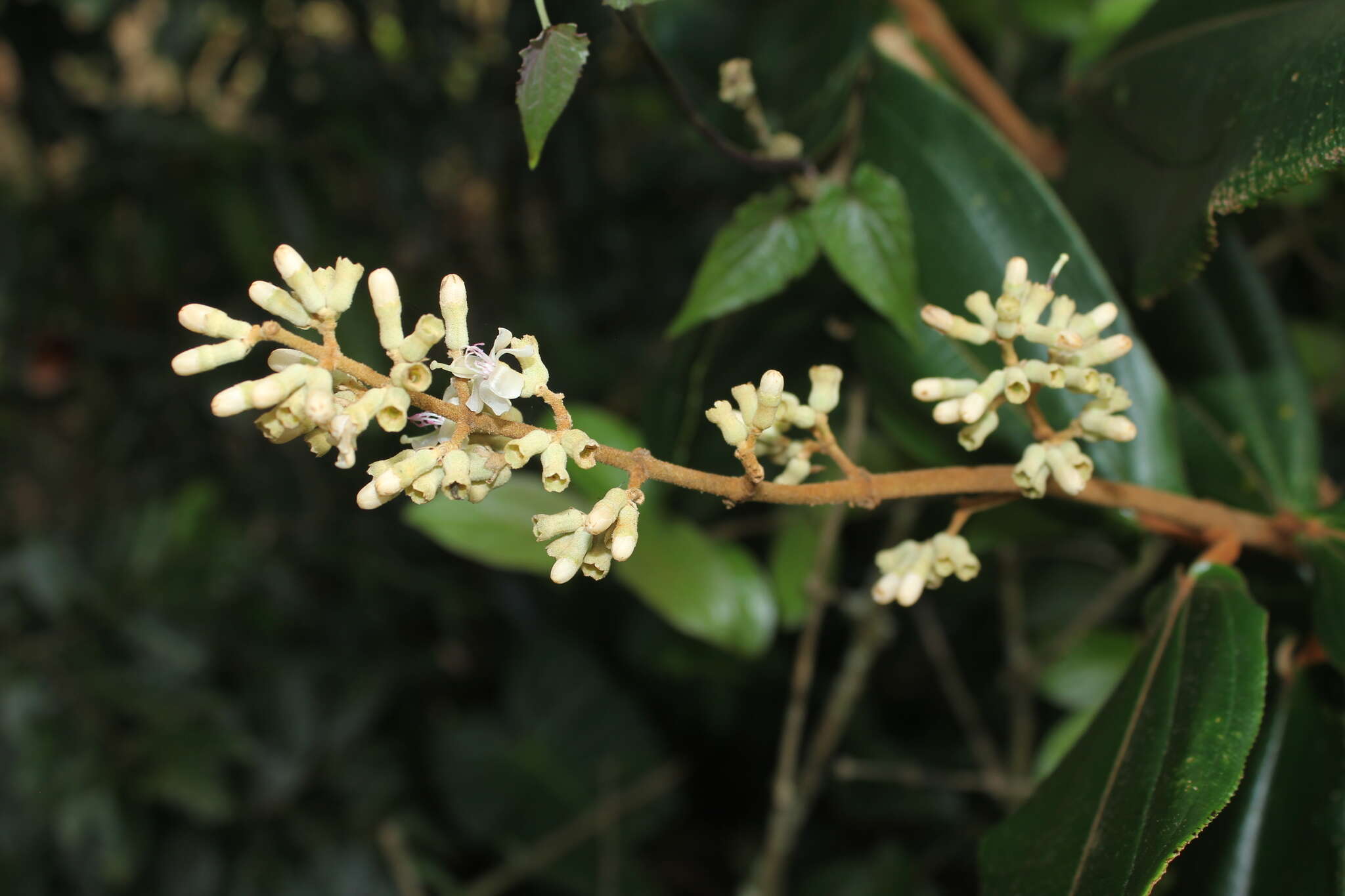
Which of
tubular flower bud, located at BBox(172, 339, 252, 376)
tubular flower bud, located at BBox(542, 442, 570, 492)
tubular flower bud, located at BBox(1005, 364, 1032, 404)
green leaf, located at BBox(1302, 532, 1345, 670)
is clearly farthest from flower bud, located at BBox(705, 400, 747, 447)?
green leaf, located at BBox(1302, 532, 1345, 670)

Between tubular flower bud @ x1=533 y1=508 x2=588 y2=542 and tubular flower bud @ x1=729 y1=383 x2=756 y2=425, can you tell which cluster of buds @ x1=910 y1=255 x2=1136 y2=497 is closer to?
tubular flower bud @ x1=729 y1=383 x2=756 y2=425

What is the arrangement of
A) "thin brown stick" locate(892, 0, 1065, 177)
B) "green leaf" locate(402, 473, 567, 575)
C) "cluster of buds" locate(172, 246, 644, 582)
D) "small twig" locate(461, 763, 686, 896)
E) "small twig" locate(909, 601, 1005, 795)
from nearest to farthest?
1. "cluster of buds" locate(172, 246, 644, 582)
2. "thin brown stick" locate(892, 0, 1065, 177)
3. "green leaf" locate(402, 473, 567, 575)
4. "small twig" locate(909, 601, 1005, 795)
5. "small twig" locate(461, 763, 686, 896)

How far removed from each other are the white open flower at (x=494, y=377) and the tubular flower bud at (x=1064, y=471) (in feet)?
1.35

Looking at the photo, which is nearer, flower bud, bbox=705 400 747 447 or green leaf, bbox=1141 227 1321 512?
flower bud, bbox=705 400 747 447

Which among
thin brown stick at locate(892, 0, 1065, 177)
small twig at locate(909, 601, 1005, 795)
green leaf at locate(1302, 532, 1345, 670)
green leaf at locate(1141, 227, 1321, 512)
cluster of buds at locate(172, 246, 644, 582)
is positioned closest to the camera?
cluster of buds at locate(172, 246, 644, 582)

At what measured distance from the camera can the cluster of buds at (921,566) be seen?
0.82m

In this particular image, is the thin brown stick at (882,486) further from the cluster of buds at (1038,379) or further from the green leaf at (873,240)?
the green leaf at (873,240)

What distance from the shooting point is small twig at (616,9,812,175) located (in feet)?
2.77

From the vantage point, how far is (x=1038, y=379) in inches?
31.8

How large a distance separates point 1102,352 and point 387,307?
56 cm

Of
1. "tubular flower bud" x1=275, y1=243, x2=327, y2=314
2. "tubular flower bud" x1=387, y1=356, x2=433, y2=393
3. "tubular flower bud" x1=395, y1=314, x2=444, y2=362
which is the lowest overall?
"tubular flower bud" x1=387, y1=356, x2=433, y2=393

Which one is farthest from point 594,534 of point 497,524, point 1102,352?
point 497,524

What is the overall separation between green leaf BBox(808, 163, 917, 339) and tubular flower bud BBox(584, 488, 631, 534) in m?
0.42

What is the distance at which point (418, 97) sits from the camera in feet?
9.48
